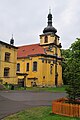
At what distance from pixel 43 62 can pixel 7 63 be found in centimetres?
1536

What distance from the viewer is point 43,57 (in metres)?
65.1

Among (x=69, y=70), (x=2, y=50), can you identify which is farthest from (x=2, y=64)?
(x=69, y=70)

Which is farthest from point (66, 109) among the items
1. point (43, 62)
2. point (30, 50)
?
point (30, 50)

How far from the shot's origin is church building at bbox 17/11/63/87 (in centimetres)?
6462

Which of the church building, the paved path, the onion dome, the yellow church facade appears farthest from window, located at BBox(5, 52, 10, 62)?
the paved path

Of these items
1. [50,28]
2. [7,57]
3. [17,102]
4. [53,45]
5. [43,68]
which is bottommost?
[17,102]

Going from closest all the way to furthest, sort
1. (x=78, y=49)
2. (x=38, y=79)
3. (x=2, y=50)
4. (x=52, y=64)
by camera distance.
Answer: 1. (x=78, y=49)
2. (x=2, y=50)
3. (x=38, y=79)
4. (x=52, y=64)

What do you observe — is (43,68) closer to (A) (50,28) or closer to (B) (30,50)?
(B) (30,50)

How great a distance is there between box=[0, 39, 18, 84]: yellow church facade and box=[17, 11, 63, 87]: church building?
22.2 ft

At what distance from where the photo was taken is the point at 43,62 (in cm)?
6519

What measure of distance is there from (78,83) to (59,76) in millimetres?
57088

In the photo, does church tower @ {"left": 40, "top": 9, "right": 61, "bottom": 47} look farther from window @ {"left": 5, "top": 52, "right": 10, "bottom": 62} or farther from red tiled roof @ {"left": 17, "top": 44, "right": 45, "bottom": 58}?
window @ {"left": 5, "top": 52, "right": 10, "bottom": 62}

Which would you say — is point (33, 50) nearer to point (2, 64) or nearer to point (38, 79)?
point (38, 79)

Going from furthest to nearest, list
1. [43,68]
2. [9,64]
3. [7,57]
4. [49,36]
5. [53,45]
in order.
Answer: [49,36] → [53,45] → [43,68] → [9,64] → [7,57]
